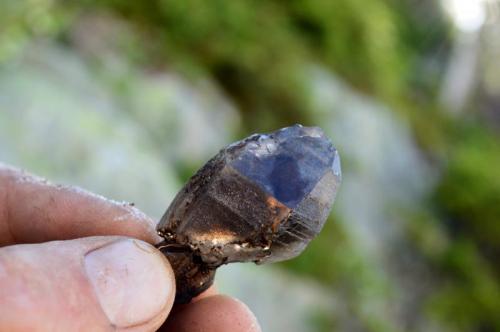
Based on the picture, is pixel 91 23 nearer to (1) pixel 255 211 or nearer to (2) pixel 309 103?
(2) pixel 309 103

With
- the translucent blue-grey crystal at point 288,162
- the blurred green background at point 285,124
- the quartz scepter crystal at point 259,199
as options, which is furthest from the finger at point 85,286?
the blurred green background at point 285,124

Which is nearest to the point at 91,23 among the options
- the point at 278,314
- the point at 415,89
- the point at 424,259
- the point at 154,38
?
the point at 154,38

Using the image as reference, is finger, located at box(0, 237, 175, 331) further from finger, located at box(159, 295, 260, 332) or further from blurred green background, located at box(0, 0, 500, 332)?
blurred green background, located at box(0, 0, 500, 332)

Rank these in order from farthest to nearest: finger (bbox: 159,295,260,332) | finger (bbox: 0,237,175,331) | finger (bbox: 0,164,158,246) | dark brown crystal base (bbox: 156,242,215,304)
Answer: finger (bbox: 0,164,158,246) < finger (bbox: 159,295,260,332) < dark brown crystal base (bbox: 156,242,215,304) < finger (bbox: 0,237,175,331)

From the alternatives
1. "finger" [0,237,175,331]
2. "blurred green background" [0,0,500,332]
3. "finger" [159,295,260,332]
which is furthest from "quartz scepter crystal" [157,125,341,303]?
"blurred green background" [0,0,500,332]

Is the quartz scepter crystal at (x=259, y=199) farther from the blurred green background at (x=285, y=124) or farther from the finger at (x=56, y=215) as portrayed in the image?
the blurred green background at (x=285, y=124)

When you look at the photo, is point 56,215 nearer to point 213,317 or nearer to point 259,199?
point 213,317

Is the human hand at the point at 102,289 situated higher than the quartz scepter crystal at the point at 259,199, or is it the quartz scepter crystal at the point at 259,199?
the quartz scepter crystal at the point at 259,199

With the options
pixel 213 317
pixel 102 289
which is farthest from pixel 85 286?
pixel 213 317
